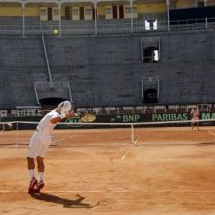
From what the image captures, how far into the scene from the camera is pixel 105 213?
7562 millimetres

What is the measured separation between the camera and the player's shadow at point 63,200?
27.1 ft

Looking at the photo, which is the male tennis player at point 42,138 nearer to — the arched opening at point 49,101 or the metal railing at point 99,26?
the arched opening at point 49,101

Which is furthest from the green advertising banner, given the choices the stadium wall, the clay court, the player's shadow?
the player's shadow

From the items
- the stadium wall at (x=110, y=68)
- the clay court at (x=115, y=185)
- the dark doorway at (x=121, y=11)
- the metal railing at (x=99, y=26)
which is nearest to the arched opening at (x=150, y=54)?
the stadium wall at (x=110, y=68)

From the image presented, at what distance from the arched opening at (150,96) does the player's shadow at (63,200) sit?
134ft

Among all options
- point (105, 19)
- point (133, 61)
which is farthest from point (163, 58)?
point (105, 19)

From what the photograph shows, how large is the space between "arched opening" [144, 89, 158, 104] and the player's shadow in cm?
4089

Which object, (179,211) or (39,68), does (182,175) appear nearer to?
(179,211)

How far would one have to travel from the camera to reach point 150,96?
165 ft

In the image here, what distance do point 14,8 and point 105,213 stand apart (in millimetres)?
55463

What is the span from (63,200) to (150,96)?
138ft

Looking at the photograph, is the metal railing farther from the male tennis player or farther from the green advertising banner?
the male tennis player

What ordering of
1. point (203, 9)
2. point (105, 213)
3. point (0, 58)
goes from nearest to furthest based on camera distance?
point (105, 213) < point (0, 58) < point (203, 9)

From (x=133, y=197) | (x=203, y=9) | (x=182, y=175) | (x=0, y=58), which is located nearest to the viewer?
(x=133, y=197)
